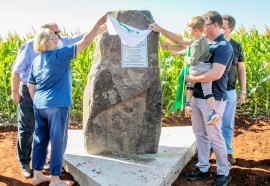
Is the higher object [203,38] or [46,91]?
[203,38]

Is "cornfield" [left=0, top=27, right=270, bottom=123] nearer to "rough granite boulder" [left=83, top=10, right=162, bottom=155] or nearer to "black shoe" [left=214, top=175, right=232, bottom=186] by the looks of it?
"rough granite boulder" [left=83, top=10, right=162, bottom=155]

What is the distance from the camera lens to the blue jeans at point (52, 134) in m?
4.46

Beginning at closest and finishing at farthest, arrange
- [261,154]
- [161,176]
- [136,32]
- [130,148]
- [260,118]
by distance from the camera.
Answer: [161,176]
[136,32]
[130,148]
[261,154]
[260,118]

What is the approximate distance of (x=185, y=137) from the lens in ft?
20.7

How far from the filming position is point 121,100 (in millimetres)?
5254

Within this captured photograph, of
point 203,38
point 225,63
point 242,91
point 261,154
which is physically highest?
point 203,38

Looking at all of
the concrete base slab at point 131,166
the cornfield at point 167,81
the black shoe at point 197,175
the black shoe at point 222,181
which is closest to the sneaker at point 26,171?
the concrete base slab at point 131,166

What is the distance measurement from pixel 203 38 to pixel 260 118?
14.8 ft

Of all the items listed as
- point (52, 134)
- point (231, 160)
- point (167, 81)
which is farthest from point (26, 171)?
point (167, 81)

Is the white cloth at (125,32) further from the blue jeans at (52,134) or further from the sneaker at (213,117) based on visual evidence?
the sneaker at (213,117)

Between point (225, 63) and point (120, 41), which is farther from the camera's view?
point (120, 41)

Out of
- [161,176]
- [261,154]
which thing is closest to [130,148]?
[161,176]

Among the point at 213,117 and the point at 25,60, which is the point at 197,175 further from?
the point at 25,60

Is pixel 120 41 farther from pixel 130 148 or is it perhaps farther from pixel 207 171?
pixel 207 171
